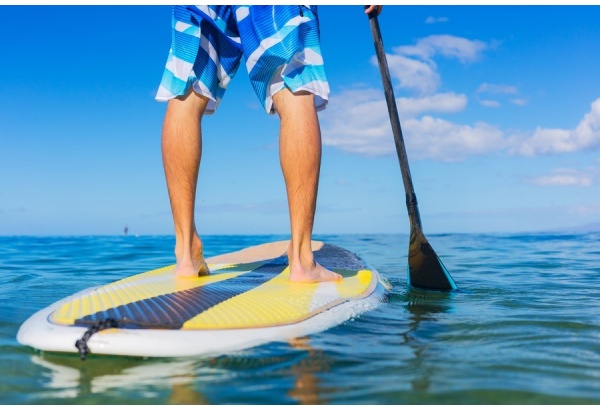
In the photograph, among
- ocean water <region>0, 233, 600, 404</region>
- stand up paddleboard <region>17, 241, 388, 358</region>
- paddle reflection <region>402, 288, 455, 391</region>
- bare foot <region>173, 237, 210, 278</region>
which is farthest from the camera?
bare foot <region>173, 237, 210, 278</region>

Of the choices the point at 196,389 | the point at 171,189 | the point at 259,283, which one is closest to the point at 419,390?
the point at 196,389

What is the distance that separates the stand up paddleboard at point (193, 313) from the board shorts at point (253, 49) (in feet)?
3.06

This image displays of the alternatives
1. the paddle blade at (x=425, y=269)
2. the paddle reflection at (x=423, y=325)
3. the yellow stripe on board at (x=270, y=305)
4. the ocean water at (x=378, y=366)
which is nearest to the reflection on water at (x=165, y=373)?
the ocean water at (x=378, y=366)

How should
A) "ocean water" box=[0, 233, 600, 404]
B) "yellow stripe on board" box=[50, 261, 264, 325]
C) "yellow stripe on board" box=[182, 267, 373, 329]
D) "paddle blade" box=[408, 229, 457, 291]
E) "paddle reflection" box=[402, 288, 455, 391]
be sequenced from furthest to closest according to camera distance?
"paddle blade" box=[408, 229, 457, 291]
"yellow stripe on board" box=[50, 261, 264, 325]
"yellow stripe on board" box=[182, 267, 373, 329]
"paddle reflection" box=[402, 288, 455, 391]
"ocean water" box=[0, 233, 600, 404]

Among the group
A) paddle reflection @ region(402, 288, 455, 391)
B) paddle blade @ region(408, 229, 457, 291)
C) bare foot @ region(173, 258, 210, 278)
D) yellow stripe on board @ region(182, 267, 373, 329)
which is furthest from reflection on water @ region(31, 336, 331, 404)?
paddle blade @ region(408, 229, 457, 291)

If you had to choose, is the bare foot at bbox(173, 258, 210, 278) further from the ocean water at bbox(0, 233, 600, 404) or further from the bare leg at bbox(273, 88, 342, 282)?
the ocean water at bbox(0, 233, 600, 404)

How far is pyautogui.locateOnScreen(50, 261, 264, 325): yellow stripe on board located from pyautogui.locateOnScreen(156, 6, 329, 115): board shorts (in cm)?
92

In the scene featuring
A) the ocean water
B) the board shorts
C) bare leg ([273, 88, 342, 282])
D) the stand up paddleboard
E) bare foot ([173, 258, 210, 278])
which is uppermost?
the board shorts

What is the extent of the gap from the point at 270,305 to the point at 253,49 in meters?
1.29

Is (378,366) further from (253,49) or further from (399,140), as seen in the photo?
(399,140)

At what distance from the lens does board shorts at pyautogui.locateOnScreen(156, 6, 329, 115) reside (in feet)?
9.17

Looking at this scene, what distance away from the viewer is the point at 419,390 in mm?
1627

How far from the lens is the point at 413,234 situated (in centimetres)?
379

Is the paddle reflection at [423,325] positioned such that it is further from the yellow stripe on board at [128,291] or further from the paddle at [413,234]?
the yellow stripe on board at [128,291]
